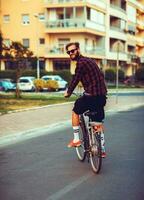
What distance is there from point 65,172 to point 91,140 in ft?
1.89

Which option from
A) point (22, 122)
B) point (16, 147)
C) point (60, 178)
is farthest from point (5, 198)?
point (22, 122)

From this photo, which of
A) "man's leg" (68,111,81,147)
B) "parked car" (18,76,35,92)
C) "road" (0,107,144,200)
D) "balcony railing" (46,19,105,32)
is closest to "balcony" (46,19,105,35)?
"balcony railing" (46,19,105,32)

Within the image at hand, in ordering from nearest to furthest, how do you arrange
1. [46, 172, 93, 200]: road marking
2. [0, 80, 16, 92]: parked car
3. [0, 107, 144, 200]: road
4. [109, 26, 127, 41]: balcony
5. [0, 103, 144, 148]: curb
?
[46, 172, 93, 200]: road marking < [0, 107, 144, 200]: road < [0, 103, 144, 148]: curb < [109, 26, 127, 41]: balcony < [0, 80, 16, 92]: parked car

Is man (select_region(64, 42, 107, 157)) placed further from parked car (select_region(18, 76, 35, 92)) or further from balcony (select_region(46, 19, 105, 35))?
balcony (select_region(46, 19, 105, 35))

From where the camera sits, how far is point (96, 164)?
7.21 meters

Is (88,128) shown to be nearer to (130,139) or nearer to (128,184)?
(128,184)

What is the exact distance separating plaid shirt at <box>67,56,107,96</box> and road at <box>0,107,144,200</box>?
105cm

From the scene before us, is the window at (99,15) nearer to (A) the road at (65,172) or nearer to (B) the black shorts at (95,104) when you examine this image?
(A) the road at (65,172)

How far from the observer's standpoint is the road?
5.99 metres

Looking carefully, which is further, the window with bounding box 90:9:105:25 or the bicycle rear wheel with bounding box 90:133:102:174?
the window with bounding box 90:9:105:25

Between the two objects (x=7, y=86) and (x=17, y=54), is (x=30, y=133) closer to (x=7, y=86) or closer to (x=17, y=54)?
(x=17, y=54)

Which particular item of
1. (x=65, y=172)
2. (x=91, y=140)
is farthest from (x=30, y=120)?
(x=65, y=172)

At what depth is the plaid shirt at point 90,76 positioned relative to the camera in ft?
23.5

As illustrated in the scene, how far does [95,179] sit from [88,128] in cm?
99
